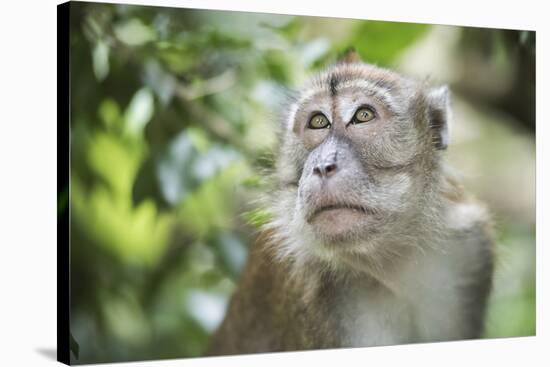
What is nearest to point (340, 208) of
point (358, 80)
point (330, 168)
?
point (330, 168)

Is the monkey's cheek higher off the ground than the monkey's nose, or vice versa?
the monkey's nose

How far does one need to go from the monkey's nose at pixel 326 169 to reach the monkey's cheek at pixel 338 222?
0.18 metres

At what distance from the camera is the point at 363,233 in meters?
4.54

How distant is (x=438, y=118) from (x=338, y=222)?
88cm

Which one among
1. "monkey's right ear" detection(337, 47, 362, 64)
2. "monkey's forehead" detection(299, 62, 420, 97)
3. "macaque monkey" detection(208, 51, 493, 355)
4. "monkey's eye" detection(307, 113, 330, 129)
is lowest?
"macaque monkey" detection(208, 51, 493, 355)

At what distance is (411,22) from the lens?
554 centimetres

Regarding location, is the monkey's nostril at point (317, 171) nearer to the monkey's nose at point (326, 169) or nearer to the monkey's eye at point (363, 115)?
the monkey's nose at point (326, 169)

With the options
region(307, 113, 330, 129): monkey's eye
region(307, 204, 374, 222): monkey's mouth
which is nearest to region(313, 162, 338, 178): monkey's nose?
region(307, 204, 374, 222): monkey's mouth

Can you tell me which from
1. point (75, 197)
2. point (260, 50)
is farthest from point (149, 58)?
point (75, 197)

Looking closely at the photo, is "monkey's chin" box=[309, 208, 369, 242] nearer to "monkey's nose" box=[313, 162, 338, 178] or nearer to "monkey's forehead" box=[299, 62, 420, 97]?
"monkey's nose" box=[313, 162, 338, 178]

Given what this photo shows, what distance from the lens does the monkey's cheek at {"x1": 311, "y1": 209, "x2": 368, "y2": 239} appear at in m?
4.45

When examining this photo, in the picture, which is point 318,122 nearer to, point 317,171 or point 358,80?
point 358,80

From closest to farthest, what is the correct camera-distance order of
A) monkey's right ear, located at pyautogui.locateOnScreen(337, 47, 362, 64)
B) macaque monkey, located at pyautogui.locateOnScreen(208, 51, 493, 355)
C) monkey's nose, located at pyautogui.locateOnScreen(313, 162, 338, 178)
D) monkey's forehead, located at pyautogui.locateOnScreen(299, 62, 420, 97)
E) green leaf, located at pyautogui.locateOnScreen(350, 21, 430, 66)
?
monkey's nose, located at pyautogui.locateOnScreen(313, 162, 338, 178) → macaque monkey, located at pyautogui.locateOnScreen(208, 51, 493, 355) → monkey's forehead, located at pyautogui.locateOnScreen(299, 62, 420, 97) → monkey's right ear, located at pyautogui.locateOnScreen(337, 47, 362, 64) → green leaf, located at pyautogui.locateOnScreen(350, 21, 430, 66)

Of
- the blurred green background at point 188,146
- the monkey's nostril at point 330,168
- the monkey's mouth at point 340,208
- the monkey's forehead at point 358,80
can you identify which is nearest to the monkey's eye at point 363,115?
the monkey's forehead at point 358,80
